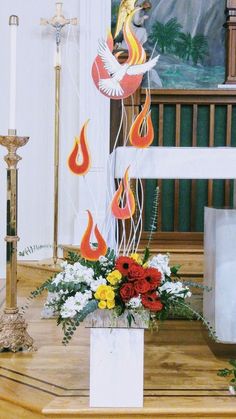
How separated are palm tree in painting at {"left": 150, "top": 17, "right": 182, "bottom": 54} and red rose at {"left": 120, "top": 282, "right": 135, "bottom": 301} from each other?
11.6 feet

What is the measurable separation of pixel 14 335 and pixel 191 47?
10.9ft

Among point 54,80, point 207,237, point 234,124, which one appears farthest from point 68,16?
point 207,237

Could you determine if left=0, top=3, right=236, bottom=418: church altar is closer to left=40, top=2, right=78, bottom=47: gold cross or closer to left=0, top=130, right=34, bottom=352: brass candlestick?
left=0, top=130, right=34, bottom=352: brass candlestick

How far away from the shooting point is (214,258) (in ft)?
8.72

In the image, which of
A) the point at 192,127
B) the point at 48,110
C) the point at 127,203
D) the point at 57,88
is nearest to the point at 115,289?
the point at 127,203

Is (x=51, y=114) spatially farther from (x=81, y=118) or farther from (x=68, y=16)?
(x=68, y=16)

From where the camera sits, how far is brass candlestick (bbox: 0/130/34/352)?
275cm

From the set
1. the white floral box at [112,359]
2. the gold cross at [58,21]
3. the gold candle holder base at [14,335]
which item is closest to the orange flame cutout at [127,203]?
the white floral box at [112,359]

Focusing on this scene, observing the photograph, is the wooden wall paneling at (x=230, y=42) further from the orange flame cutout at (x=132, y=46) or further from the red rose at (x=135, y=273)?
the red rose at (x=135, y=273)

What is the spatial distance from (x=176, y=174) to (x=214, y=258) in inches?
19.5

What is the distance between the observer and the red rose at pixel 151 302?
82.0 inches

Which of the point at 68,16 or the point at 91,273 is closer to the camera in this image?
the point at 91,273

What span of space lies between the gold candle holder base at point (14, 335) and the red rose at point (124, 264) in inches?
32.4

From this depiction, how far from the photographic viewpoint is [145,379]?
240 centimetres
